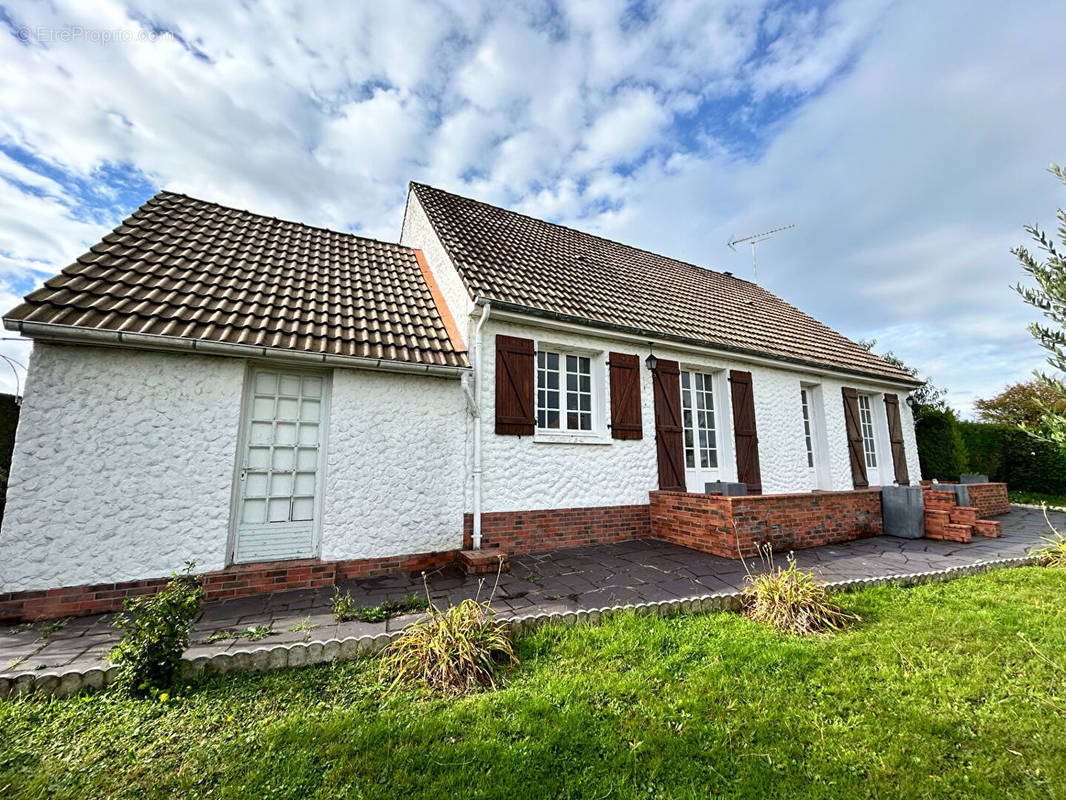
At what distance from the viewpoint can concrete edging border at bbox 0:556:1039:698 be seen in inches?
107

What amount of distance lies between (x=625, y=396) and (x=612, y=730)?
516 cm

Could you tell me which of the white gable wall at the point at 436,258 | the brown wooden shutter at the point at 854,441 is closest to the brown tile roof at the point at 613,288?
the white gable wall at the point at 436,258

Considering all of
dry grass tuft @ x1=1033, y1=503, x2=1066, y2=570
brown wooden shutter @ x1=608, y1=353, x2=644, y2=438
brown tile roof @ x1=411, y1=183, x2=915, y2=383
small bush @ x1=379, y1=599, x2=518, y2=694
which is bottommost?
small bush @ x1=379, y1=599, x2=518, y2=694

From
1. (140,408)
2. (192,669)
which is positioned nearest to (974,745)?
(192,669)

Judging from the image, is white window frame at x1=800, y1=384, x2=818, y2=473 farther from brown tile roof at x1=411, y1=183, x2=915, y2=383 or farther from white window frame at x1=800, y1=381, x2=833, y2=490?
brown tile roof at x1=411, y1=183, x2=915, y2=383

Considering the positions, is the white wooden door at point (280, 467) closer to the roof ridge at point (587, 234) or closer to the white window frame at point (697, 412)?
the white window frame at point (697, 412)

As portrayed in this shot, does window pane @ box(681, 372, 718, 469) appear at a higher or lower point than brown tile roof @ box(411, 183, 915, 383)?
lower

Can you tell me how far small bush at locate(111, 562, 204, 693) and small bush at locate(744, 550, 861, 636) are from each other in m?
4.66

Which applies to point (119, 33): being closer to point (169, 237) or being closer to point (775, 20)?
point (169, 237)

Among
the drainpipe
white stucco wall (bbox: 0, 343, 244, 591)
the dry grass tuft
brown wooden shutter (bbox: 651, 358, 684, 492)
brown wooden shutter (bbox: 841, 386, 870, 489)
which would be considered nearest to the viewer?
white stucco wall (bbox: 0, 343, 244, 591)

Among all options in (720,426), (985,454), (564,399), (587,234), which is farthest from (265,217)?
(985,454)

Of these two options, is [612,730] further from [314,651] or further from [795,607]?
[795,607]

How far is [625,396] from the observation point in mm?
7027

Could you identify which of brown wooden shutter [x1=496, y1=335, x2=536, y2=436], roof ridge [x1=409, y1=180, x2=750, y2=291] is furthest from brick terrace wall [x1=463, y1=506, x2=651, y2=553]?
roof ridge [x1=409, y1=180, x2=750, y2=291]
